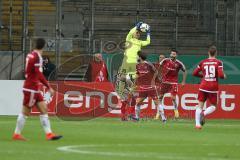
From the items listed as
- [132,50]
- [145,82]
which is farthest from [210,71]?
[145,82]

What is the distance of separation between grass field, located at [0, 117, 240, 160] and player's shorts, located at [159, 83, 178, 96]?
7.10m

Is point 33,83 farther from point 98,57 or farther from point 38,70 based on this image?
point 98,57

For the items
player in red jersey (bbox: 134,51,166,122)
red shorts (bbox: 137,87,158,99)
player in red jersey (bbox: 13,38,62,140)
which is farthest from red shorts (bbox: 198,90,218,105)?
player in red jersey (bbox: 13,38,62,140)

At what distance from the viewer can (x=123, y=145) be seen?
14.4m

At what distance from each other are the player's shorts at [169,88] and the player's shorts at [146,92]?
62 centimetres

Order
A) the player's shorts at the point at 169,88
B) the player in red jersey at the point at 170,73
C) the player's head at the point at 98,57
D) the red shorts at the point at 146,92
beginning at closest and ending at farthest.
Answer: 1. the red shorts at the point at 146,92
2. the player's shorts at the point at 169,88
3. the player in red jersey at the point at 170,73
4. the player's head at the point at 98,57

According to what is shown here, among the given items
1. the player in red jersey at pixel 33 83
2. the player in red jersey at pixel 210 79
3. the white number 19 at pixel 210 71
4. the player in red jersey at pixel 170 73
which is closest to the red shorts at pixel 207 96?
the player in red jersey at pixel 210 79

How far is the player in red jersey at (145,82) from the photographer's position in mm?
25844

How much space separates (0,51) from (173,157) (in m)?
20.4

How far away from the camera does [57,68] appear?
102 feet

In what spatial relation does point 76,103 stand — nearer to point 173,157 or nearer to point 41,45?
point 41,45

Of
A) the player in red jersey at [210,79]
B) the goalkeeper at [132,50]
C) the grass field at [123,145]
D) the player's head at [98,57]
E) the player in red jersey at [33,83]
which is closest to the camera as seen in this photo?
the grass field at [123,145]

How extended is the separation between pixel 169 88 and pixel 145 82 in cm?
112

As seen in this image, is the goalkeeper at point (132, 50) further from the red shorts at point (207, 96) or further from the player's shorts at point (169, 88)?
the red shorts at point (207, 96)
